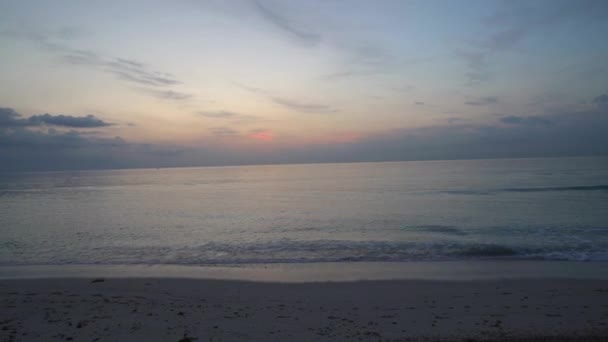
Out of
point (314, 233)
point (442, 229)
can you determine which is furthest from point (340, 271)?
point (442, 229)

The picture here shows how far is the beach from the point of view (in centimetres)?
831

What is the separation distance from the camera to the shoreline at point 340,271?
551 inches

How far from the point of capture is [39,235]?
24844mm

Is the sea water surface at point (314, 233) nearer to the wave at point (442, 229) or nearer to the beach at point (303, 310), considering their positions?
the wave at point (442, 229)

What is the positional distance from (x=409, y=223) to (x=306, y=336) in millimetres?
21388

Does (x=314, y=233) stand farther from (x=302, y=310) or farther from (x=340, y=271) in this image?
(x=302, y=310)

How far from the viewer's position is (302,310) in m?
10.2

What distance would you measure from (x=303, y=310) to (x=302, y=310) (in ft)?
0.10

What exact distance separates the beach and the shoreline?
82 cm

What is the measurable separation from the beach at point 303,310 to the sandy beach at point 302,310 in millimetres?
29

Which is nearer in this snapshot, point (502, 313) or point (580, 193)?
point (502, 313)

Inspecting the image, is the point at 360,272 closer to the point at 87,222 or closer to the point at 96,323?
the point at 96,323

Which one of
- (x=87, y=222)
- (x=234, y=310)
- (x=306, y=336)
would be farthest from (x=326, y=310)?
(x=87, y=222)

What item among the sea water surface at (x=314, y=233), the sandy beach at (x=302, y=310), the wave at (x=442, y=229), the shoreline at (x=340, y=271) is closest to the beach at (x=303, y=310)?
the sandy beach at (x=302, y=310)
